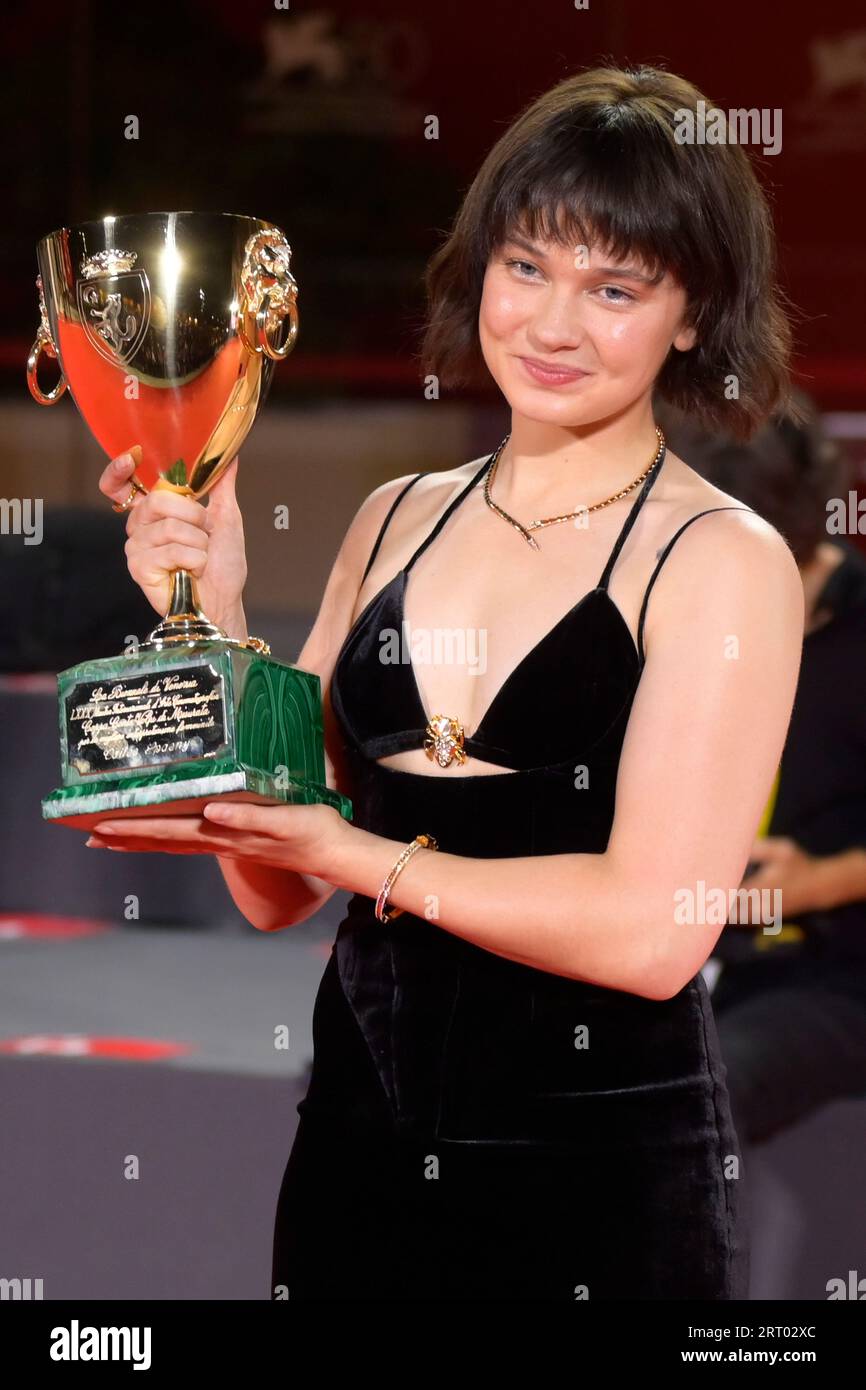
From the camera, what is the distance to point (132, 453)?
4.44 feet

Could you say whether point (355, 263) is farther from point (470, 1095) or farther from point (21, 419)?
point (470, 1095)

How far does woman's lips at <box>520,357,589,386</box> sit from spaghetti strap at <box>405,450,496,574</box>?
16cm

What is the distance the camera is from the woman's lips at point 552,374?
1247 mm

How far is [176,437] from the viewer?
134 cm

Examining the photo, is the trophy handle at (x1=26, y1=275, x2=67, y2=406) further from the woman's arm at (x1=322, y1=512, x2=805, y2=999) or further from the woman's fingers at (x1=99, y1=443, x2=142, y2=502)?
the woman's arm at (x1=322, y1=512, x2=805, y2=999)

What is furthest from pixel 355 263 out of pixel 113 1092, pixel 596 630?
pixel 596 630

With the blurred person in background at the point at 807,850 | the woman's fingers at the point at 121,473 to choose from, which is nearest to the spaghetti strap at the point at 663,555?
Answer: the woman's fingers at the point at 121,473

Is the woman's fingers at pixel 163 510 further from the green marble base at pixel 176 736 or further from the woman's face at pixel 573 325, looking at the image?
the woman's face at pixel 573 325

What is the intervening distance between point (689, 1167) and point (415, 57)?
12.0 ft

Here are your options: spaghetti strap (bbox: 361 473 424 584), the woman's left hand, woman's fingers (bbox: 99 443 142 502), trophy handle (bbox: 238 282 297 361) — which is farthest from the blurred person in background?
the woman's left hand

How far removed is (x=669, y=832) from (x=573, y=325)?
375 millimetres

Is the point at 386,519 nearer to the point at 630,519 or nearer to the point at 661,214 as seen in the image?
the point at 630,519

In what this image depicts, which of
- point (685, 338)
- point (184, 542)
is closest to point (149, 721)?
point (184, 542)

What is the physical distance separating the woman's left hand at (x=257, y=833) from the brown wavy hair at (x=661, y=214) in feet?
1.52
